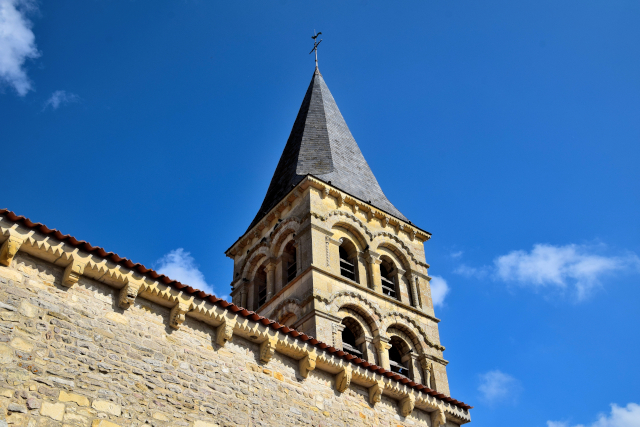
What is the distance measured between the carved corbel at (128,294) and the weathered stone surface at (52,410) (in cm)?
169

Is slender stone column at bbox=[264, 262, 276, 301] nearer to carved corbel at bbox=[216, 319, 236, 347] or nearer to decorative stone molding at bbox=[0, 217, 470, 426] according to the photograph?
decorative stone molding at bbox=[0, 217, 470, 426]

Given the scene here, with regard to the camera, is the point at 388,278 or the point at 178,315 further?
the point at 388,278

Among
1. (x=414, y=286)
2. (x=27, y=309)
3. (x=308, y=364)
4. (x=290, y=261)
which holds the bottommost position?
(x=27, y=309)

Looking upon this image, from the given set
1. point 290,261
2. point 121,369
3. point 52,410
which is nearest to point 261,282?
point 290,261

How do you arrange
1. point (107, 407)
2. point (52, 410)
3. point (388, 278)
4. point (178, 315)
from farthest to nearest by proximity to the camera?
point (388, 278)
point (178, 315)
point (107, 407)
point (52, 410)

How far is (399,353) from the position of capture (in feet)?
55.7

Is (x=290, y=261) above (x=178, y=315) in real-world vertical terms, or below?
above

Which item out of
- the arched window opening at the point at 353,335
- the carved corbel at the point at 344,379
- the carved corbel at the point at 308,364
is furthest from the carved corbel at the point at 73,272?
the arched window opening at the point at 353,335

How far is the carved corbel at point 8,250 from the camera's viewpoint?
8031 millimetres

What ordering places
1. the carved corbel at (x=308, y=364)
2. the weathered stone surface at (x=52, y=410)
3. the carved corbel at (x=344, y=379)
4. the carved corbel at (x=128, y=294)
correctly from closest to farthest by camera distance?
the weathered stone surface at (x=52, y=410) < the carved corbel at (x=128, y=294) < the carved corbel at (x=308, y=364) < the carved corbel at (x=344, y=379)

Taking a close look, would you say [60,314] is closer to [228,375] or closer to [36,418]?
[36,418]

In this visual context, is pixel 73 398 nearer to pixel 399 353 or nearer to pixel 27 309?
pixel 27 309

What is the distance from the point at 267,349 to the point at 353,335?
6889 mm

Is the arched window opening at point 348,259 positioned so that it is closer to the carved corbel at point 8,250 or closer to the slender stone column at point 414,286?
the slender stone column at point 414,286
